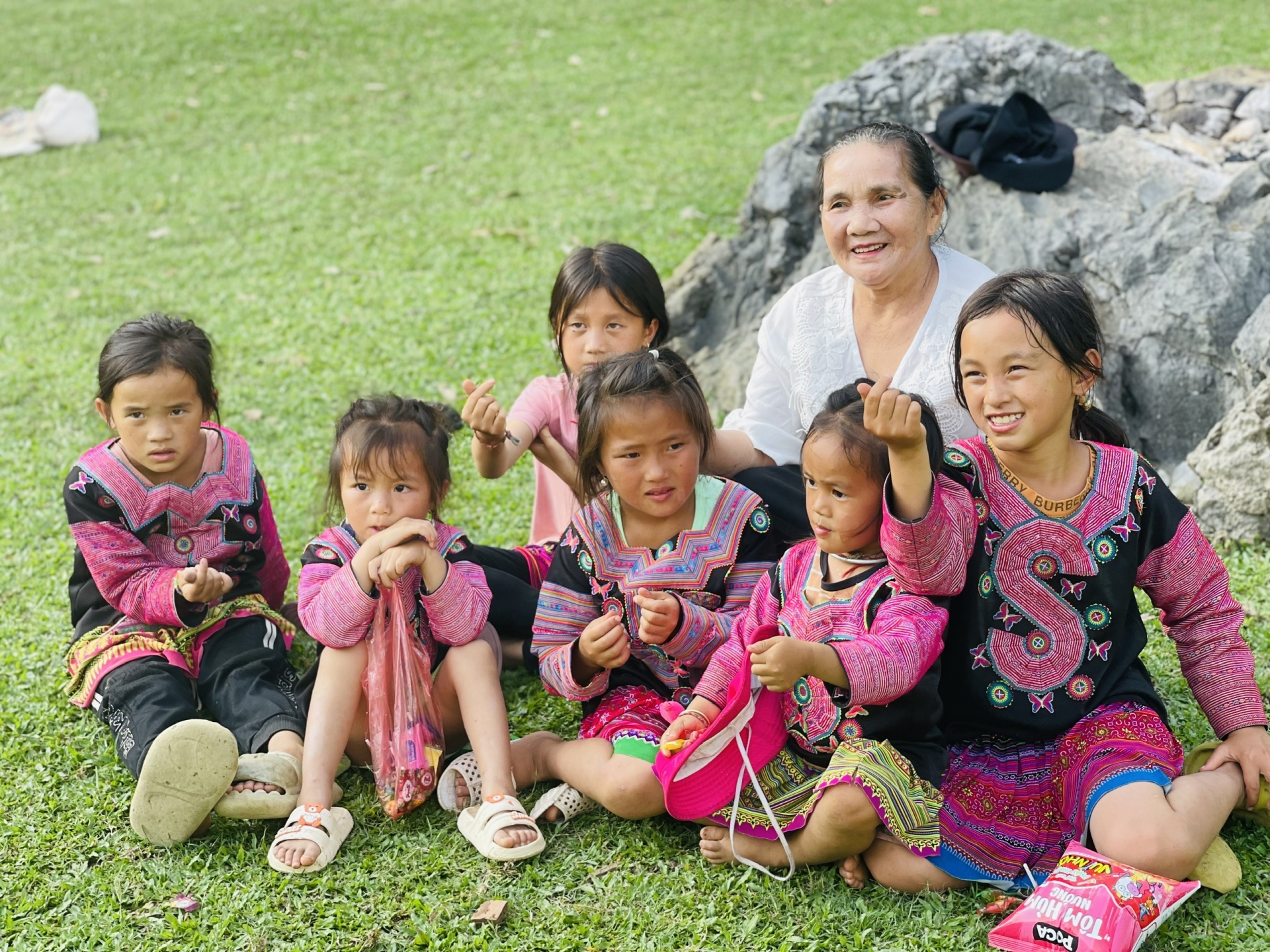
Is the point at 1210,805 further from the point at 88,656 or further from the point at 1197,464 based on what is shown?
the point at 88,656

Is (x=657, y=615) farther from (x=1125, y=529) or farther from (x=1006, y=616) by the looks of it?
(x=1125, y=529)

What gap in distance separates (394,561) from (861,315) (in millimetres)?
1456

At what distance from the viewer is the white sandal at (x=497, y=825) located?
9.08 feet

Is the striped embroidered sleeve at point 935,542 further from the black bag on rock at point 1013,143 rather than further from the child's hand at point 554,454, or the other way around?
the black bag on rock at point 1013,143

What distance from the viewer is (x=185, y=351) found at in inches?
133

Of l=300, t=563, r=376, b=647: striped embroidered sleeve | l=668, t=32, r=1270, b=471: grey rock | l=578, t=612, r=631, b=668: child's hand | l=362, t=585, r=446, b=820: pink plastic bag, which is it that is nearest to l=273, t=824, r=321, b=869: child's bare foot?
l=362, t=585, r=446, b=820: pink plastic bag

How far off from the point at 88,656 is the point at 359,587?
3.06 feet

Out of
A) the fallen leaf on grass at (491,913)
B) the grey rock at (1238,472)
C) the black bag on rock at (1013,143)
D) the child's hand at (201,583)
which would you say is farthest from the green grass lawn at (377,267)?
the black bag on rock at (1013,143)

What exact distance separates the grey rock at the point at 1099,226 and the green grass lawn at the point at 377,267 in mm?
770

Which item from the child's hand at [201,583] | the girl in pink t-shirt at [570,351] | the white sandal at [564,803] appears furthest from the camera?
the girl in pink t-shirt at [570,351]

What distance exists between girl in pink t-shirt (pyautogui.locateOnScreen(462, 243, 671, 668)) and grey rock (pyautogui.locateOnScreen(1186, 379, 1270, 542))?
1742 mm

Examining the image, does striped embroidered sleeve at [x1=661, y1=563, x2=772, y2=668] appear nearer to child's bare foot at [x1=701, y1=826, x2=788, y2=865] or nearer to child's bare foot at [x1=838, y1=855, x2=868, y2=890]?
child's bare foot at [x1=701, y1=826, x2=788, y2=865]

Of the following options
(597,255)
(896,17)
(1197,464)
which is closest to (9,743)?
(597,255)

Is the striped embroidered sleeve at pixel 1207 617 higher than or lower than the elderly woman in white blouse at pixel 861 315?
lower
